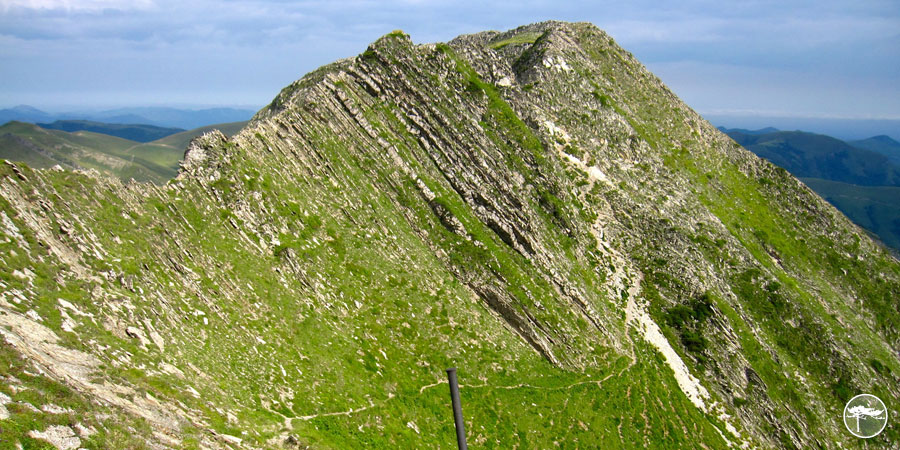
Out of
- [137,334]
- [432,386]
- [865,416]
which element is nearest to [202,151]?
[137,334]

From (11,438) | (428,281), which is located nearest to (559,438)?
(428,281)

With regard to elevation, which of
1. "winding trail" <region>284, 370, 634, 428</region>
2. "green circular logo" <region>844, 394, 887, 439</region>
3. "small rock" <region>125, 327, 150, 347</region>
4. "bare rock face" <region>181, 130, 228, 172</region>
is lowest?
"green circular logo" <region>844, 394, 887, 439</region>

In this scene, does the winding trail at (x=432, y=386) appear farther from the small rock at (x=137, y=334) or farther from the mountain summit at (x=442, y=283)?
the small rock at (x=137, y=334)

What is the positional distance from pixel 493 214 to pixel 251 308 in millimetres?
32437

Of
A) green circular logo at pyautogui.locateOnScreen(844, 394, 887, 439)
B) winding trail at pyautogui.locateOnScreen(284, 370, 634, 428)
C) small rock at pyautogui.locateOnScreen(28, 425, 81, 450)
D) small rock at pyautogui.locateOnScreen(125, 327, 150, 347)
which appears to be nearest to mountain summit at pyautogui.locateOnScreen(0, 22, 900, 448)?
small rock at pyautogui.locateOnScreen(28, 425, 81, 450)

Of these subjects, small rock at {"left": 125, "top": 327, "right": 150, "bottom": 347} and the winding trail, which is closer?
small rock at {"left": 125, "top": 327, "right": 150, "bottom": 347}

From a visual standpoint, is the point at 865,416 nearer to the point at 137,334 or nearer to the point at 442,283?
the point at 442,283

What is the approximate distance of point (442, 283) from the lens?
5081 cm

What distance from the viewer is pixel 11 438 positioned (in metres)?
15.0

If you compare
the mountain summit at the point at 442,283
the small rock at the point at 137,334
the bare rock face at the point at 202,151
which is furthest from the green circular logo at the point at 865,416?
the bare rock face at the point at 202,151

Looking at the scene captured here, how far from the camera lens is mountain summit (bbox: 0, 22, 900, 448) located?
89.1ft

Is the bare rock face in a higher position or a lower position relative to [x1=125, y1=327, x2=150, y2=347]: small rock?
higher

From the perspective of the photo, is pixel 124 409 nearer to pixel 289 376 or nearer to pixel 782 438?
pixel 289 376

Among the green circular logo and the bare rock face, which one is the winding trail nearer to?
the bare rock face
